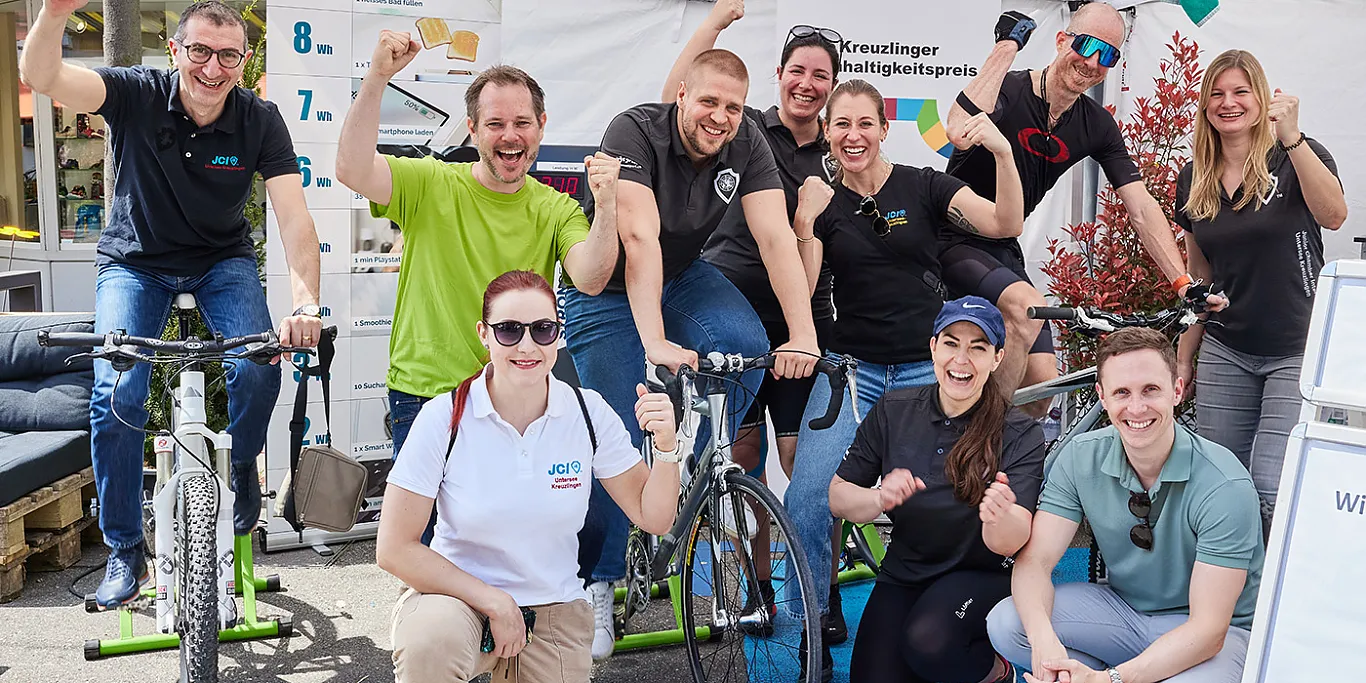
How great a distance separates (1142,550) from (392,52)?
2.24 metres

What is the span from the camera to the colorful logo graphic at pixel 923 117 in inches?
203

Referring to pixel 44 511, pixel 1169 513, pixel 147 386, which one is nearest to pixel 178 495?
pixel 147 386

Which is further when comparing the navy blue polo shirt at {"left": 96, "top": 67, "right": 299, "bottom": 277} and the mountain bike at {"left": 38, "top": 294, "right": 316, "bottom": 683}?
the navy blue polo shirt at {"left": 96, "top": 67, "right": 299, "bottom": 277}

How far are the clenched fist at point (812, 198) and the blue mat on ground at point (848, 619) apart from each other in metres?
1.12

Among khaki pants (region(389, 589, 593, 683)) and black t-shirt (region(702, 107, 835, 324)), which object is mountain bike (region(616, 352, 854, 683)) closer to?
khaki pants (region(389, 589, 593, 683))

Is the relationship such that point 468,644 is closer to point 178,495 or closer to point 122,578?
point 178,495

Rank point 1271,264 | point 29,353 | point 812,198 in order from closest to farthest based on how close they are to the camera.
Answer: point 812,198, point 1271,264, point 29,353

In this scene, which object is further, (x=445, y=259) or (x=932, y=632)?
(x=445, y=259)

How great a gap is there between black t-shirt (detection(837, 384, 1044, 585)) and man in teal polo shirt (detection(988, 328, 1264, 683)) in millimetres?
135

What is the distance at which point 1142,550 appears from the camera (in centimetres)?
278

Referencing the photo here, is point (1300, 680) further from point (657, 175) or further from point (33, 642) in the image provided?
point (33, 642)

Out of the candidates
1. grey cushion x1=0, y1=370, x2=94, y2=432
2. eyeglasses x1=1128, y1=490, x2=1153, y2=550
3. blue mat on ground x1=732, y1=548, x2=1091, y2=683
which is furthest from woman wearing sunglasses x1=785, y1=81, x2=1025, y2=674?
grey cushion x1=0, y1=370, x2=94, y2=432

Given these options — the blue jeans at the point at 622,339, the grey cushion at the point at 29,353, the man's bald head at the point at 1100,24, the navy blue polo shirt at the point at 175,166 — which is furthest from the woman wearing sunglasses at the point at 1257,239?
the grey cushion at the point at 29,353

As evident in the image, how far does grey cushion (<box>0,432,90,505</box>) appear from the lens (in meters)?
4.18
